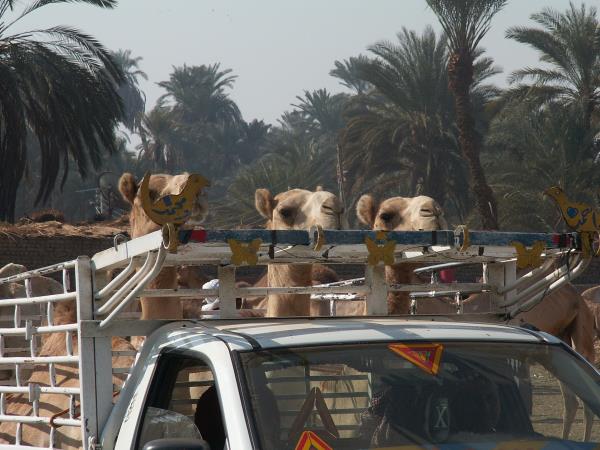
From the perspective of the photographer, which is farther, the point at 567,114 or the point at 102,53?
the point at 567,114

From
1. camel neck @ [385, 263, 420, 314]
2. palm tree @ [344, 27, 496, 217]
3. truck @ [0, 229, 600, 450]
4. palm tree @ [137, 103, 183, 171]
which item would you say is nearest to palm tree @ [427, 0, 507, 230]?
palm tree @ [344, 27, 496, 217]

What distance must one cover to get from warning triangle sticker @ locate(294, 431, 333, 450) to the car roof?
1.01 ft

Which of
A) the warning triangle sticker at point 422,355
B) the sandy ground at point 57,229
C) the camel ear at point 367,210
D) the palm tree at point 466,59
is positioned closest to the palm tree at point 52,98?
the sandy ground at point 57,229

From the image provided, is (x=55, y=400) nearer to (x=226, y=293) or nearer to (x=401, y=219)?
(x=226, y=293)

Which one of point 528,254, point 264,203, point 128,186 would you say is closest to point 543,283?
point 528,254

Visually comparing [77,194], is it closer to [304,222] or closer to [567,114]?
[567,114]

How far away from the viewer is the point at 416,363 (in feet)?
13.7

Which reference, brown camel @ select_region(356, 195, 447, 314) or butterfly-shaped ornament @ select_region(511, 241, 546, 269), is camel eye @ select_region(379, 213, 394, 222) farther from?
butterfly-shaped ornament @ select_region(511, 241, 546, 269)

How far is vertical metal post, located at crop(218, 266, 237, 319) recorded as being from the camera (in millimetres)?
5168

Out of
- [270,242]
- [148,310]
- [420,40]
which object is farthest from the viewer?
[420,40]

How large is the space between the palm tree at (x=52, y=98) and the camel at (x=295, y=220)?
17381mm

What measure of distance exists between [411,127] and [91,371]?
112 ft

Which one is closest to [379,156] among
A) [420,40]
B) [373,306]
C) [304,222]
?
[420,40]

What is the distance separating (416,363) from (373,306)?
140cm
